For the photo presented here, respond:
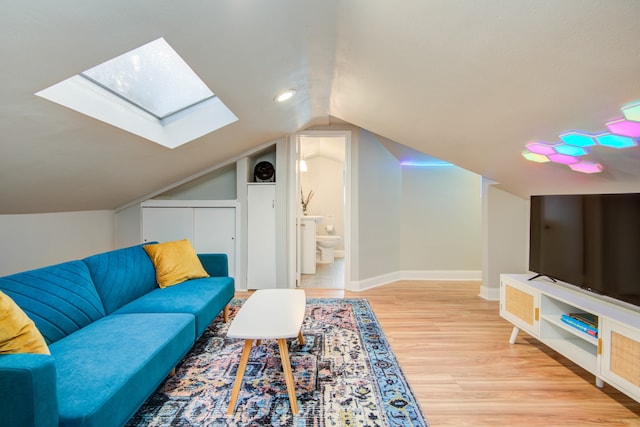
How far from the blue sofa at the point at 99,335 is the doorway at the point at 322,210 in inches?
80.6

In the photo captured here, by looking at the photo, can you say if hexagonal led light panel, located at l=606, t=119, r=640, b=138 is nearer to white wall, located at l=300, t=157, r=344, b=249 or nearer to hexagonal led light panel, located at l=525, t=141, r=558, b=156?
hexagonal led light panel, located at l=525, t=141, r=558, b=156

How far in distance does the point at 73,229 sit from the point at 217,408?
98.8 inches

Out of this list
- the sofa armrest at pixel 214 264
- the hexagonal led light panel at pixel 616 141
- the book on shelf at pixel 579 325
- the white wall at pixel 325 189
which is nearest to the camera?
the hexagonal led light panel at pixel 616 141

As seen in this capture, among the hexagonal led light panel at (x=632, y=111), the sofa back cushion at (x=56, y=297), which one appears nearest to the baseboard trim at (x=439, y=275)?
the hexagonal led light panel at (x=632, y=111)

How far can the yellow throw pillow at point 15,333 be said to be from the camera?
49.4 inches

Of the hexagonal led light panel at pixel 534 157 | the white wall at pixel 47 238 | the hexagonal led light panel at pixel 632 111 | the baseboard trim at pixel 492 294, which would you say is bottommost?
the baseboard trim at pixel 492 294

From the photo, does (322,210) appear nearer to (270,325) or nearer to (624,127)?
(270,325)

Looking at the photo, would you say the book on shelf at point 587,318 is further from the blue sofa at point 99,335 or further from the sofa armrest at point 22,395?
the sofa armrest at point 22,395

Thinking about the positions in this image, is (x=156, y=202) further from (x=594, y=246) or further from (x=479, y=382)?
(x=594, y=246)

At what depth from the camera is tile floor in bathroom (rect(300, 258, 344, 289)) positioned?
4590 millimetres

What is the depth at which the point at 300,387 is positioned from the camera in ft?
6.60

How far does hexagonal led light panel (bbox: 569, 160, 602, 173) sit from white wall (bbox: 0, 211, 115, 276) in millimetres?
4234

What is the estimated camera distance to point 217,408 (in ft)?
5.93

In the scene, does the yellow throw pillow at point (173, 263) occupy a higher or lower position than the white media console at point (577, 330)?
higher
